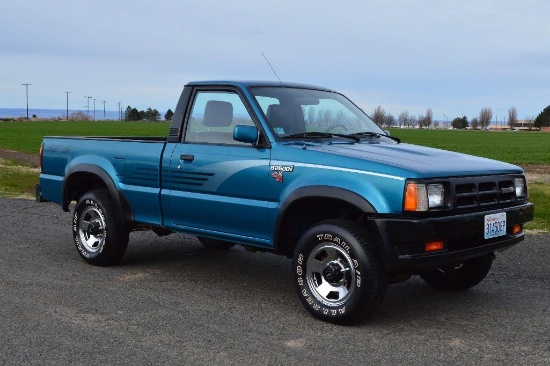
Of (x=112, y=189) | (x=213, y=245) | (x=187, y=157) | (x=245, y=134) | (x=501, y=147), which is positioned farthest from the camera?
(x=501, y=147)

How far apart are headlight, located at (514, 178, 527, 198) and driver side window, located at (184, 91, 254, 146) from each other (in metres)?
2.26

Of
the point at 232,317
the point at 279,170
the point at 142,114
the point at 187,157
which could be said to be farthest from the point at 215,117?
the point at 142,114

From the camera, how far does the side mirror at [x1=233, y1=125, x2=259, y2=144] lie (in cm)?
575

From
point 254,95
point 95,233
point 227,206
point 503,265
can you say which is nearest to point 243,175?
point 227,206

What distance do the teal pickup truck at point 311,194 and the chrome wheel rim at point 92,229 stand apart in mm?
15

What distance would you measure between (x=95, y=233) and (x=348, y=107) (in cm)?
297

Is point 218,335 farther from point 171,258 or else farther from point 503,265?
point 503,265

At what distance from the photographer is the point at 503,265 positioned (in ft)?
24.6

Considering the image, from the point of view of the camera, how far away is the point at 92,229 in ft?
24.3

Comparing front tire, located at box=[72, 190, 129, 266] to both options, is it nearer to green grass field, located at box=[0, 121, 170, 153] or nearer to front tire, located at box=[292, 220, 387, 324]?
front tire, located at box=[292, 220, 387, 324]

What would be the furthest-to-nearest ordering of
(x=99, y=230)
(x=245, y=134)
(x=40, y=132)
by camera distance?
(x=40, y=132)
(x=99, y=230)
(x=245, y=134)

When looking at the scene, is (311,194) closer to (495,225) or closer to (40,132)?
(495,225)

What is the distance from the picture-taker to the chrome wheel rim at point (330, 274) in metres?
5.26

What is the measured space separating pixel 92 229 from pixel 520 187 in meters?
4.30
